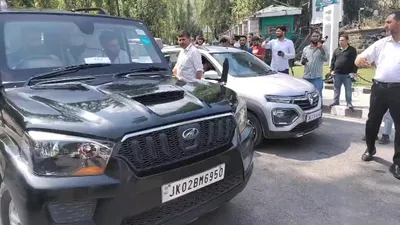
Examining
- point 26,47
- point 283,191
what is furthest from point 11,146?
point 283,191

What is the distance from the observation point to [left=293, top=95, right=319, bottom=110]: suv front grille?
17.6ft

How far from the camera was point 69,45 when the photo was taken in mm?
3299

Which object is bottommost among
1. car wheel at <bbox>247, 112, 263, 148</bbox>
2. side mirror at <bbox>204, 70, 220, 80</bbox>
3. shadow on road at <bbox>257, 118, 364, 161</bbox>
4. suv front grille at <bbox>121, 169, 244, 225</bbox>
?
shadow on road at <bbox>257, 118, 364, 161</bbox>

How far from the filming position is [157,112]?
7.84ft

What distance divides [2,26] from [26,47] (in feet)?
0.85

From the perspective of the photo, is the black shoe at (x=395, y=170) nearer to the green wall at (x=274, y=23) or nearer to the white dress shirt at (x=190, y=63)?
the white dress shirt at (x=190, y=63)

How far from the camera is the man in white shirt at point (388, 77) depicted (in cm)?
430

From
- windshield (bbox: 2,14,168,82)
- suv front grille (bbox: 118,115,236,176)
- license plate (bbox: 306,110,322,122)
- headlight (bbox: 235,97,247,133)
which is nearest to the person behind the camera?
suv front grille (bbox: 118,115,236,176)

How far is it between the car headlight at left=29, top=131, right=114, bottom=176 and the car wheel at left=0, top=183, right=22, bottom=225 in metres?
0.51

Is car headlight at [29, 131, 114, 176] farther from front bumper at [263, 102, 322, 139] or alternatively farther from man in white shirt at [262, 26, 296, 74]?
man in white shirt at [262, 26, 296, 74]

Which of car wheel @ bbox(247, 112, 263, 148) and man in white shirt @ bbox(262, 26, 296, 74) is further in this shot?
man in white shirt @ bbox(262, 26, 296, 74)

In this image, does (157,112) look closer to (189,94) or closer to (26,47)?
(189,94)

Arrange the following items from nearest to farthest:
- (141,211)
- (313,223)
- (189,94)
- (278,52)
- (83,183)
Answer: (83,183)
(141,211)
(189,94)
(313,223)
(278,52)

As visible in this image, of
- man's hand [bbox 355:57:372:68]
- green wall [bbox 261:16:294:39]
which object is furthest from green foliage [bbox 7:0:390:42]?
man's hand [bbox 355:57:372:68]
